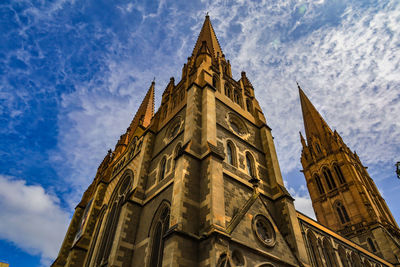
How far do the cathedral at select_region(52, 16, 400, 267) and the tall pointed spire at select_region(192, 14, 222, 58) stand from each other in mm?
346

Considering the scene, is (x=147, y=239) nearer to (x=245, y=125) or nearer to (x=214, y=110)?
(x=214, y=110)

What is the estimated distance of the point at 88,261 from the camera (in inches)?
659

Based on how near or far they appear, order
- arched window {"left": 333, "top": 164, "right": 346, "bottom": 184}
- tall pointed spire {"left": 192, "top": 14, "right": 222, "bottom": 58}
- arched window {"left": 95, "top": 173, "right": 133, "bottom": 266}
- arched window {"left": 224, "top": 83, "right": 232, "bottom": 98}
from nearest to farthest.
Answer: arched window {"left": 95, "top": 173, "right": 133, "bottom": 266}
arched window {"left": 224, "top": 83, "right": 232, "bottom": 98}
tall pointed spire {"left": 192, "top": 14, "right": 222, "bottom": 58}
arched window {"left": 333, "top": 164, "right": 346, "bottom": 184}

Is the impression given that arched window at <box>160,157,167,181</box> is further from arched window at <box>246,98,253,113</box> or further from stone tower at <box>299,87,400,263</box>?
stone tower at <box>299,87,400,263</box>

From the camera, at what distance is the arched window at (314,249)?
16206mm

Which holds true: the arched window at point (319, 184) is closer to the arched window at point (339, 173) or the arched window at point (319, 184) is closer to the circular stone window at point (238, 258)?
the arched window at point (339, 173)

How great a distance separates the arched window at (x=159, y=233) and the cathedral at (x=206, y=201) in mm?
47

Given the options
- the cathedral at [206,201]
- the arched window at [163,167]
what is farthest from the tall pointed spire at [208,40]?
the arched window at [163,167]

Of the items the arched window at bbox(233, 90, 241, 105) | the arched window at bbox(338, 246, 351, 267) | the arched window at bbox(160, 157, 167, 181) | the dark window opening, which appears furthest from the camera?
the dark window opening

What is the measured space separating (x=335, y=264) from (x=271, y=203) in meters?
7.44

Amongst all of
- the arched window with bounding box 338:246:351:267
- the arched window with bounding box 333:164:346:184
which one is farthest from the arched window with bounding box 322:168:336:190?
the arched window with bounding box 338:246:351:267

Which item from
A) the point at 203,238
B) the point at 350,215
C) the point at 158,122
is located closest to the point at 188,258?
the point at 203,238

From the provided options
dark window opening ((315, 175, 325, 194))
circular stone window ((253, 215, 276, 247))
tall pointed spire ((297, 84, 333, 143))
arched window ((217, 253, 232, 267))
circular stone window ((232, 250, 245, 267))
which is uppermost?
tall pointed spire ((297, 84, 333, 143))

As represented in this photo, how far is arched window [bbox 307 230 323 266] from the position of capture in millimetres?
16206
